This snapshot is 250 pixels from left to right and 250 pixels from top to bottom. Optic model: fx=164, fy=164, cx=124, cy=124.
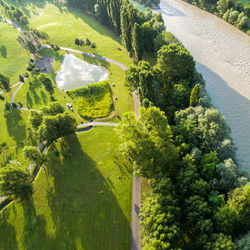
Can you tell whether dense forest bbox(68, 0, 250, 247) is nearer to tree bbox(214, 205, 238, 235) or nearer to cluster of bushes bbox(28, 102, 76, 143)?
tree bbox(214, 205, 238, 235)

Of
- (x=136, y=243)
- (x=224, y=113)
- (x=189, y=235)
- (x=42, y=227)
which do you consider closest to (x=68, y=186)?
(x=42, y=227)

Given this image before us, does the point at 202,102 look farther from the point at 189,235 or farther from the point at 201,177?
the point at 189,235

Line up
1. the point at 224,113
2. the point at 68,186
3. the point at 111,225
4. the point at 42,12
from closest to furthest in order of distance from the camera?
1. the point at 111,225
2. the point at 68,186
3. the point at 224,113
4. the point at 42,12

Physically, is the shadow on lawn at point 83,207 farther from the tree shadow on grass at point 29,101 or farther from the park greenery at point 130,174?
the tree shadow on grass at point 29,101

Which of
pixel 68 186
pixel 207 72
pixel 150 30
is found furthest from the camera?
pixel 150 30

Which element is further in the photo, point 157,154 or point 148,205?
point 157,154

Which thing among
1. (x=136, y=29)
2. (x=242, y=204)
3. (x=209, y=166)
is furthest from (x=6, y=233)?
(x=136, y=29)

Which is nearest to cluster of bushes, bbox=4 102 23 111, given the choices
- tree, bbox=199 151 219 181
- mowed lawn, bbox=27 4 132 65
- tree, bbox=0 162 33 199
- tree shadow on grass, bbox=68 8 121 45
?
tree, bbox=0 162 33 199
